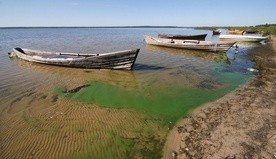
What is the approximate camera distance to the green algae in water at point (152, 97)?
9156mm

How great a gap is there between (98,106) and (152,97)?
8.76ft

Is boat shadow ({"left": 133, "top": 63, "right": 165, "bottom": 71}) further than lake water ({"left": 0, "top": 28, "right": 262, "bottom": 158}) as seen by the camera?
Yes

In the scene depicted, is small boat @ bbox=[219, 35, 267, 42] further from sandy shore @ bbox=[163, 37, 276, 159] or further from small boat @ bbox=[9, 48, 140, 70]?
sandy shore @ bbox=[163, 37, 276, 159]

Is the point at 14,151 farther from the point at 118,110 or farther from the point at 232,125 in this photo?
the point at 232,125

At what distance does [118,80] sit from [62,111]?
5.37 m

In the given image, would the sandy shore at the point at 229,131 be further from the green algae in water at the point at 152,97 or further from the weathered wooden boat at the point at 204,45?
the weathered wooden boat at the point at 204,45

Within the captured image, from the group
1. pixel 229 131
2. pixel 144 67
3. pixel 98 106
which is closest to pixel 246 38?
pixel 144 67

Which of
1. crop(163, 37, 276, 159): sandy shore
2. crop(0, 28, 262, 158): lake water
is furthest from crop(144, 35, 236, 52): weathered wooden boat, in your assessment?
crop(163, 37, 276, 159): sandy shore

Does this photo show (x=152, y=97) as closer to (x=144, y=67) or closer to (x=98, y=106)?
(x=98, y=106)

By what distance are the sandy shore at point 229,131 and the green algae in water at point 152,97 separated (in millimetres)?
608

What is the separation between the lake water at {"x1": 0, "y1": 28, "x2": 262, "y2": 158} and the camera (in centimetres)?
643

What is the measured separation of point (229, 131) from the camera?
720 cm

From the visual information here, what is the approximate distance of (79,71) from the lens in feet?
51.1

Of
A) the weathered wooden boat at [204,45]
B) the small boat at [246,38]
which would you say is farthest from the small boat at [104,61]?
the small boat at [246,38]
